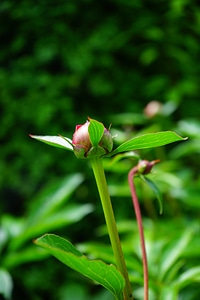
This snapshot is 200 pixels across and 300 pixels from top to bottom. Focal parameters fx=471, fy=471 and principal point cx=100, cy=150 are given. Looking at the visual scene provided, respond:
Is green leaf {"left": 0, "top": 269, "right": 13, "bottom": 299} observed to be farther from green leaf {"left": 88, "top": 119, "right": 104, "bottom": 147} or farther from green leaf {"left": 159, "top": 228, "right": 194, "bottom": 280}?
green leaf {"left": 88, "top": 119, "right": 104, "bottom": 147}

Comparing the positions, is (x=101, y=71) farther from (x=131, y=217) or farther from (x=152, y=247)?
(x=152, y=247)

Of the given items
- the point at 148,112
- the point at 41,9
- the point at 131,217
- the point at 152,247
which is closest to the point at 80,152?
the point at 152,247

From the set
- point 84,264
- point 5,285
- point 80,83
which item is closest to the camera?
point 84,264

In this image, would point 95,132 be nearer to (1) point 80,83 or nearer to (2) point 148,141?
(2) point 148,141

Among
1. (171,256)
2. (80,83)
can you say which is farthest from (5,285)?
(80,83)

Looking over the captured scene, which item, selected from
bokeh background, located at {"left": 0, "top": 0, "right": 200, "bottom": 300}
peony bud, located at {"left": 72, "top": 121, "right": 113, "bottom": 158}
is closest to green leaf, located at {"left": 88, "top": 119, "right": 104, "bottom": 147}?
peony bud, located at {"left": 72, "top": 121, "right": 113, "bottom": 158}

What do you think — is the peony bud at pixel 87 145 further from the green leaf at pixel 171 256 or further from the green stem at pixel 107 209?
the green leaf at pixel 171 256

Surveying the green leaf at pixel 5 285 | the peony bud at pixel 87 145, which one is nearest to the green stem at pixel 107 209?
the peony bud at pixel 87 145
